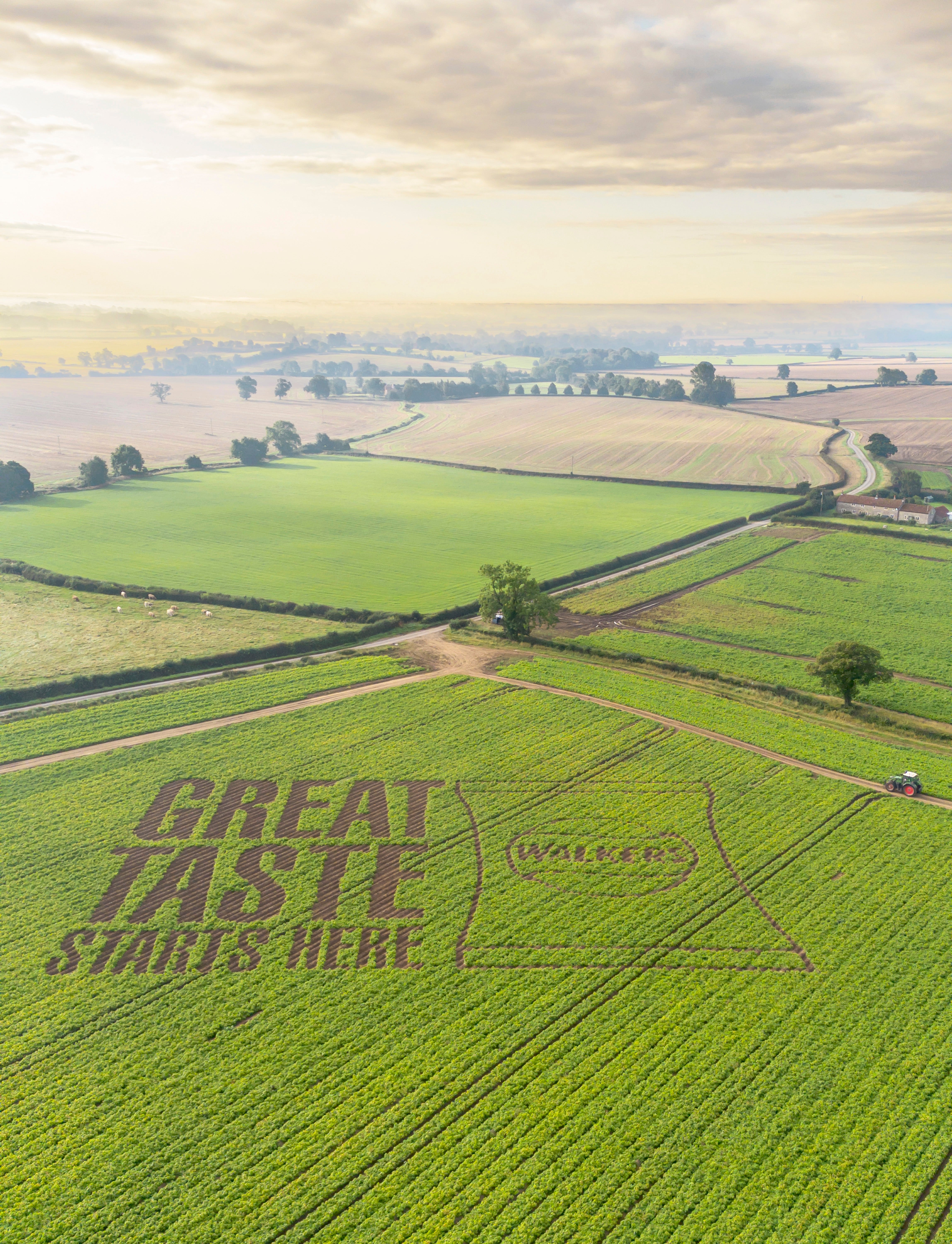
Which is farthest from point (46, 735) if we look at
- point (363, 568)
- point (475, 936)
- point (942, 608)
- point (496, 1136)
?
point (942, 608)

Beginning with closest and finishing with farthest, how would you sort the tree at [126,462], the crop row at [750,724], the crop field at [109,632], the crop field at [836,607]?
the crop row at [750,724] < the crop field at [109,632] < the crop field at [836,607] < the tree at [126,462]

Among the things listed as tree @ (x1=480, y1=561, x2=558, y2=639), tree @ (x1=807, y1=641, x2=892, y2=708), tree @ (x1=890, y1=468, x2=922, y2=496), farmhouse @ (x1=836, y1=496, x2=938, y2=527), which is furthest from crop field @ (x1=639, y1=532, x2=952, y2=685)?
tree @ (x1=890, y1=468, x2=922, y2=496)

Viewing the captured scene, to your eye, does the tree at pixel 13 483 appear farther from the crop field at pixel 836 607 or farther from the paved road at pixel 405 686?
the crop field at pixel 836 607

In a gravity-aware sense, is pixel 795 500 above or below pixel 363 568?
above

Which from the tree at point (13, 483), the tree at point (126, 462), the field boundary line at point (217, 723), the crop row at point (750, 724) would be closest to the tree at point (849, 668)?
the crop row at point (750, 724)

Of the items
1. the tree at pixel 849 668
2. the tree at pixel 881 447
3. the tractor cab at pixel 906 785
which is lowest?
the tractor cab at pixel 906 785

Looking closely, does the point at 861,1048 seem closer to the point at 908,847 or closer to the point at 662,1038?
the point at 662,1038

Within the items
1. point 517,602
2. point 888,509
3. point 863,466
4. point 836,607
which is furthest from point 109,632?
point 863,466
